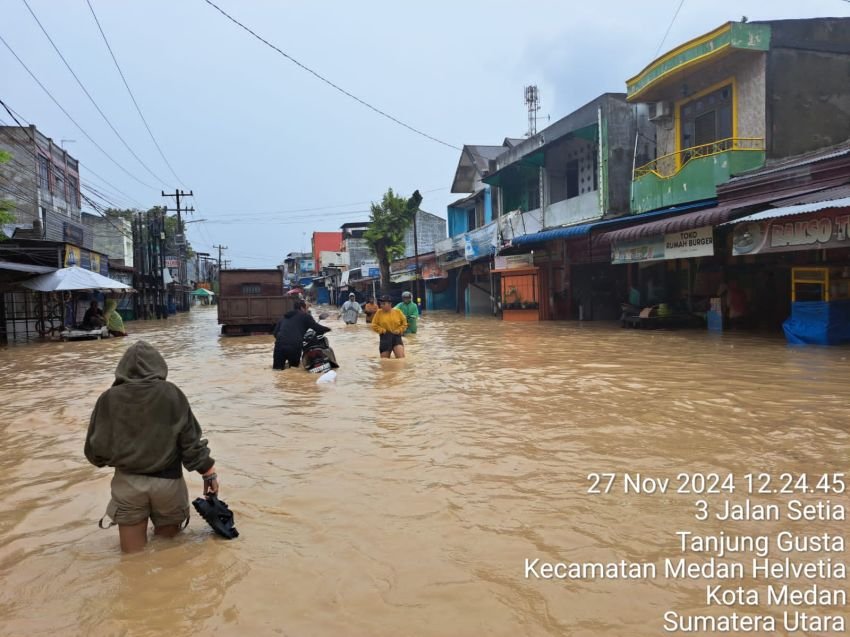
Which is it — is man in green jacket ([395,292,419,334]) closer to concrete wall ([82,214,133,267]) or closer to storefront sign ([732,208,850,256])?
storefront sign ([732,208,850,256])

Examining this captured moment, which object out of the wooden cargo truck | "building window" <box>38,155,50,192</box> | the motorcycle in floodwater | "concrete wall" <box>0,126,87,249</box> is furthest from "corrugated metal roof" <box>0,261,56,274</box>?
"building window" <box>38,155,50,192</box>

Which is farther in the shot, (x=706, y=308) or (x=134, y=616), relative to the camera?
(x=706, y=308)

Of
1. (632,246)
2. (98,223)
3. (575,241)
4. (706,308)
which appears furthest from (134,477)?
(98,223)

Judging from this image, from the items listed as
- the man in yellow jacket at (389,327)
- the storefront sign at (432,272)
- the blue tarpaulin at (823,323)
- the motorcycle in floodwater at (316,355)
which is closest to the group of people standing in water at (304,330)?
the man in yellow jacket at (389,327)

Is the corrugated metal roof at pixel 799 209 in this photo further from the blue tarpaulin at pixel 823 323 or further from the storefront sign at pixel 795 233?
the blue tarpaulin at pixel 823 323

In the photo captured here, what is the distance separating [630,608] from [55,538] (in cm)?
349

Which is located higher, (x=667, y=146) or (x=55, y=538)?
(x=667, y=146)

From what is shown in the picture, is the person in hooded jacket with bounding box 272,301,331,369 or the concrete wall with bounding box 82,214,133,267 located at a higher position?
the concrete wall with bounding box 82,214,133,267

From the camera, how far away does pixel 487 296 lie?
33188 millimetres

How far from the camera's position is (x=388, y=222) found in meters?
37.0

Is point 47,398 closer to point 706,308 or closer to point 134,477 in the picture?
point 134,477

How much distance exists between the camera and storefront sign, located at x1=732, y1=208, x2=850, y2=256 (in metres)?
10.4

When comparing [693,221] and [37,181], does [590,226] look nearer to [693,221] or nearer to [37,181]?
[693,221]

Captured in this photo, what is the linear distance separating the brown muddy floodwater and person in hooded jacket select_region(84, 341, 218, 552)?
0.85ft
